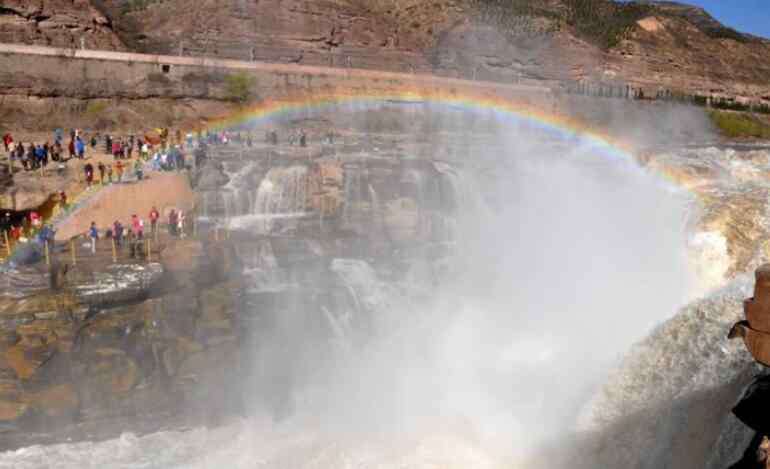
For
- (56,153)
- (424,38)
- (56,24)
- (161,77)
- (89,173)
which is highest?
(424,38)

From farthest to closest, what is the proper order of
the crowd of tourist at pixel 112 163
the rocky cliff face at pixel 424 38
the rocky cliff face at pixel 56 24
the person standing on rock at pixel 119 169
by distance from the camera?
the rocky cliff face at pixel 424 38 < the rocky cliff face at pixel 56 24 < the person standing on rock at pixel 119 169 < the crowd of tourist at pixel 112 163

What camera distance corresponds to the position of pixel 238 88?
24.7 metres

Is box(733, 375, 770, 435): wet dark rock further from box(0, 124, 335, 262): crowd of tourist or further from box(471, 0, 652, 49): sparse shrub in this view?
box(471, 0, 652, 49): sparse shrub

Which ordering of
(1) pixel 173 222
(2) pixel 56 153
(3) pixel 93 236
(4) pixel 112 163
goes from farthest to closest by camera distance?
(4) pixel 112 163, (2) pixel 56 153, (1) pixel 173 222, (3) pixel 93 236

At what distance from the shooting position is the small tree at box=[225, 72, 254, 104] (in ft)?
80.6

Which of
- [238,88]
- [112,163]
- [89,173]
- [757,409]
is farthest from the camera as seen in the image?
[238,88]

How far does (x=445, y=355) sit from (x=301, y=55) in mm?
21991

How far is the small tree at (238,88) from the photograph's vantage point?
2458 cm

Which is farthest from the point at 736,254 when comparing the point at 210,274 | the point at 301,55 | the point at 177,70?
the point at 301,55

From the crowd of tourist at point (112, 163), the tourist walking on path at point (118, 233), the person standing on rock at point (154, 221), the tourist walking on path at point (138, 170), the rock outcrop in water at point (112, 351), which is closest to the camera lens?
the rock outcrop in water at point (112, 351)

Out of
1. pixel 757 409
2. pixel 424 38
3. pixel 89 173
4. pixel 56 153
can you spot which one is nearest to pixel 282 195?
pixel 89 173

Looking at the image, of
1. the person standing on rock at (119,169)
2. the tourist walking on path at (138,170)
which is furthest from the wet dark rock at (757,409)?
the person standing on rock at (119,169)

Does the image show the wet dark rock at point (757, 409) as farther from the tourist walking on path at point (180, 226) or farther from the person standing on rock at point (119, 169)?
the person standing on rock at point (119, 169)

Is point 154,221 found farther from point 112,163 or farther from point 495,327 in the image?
point 495,327
